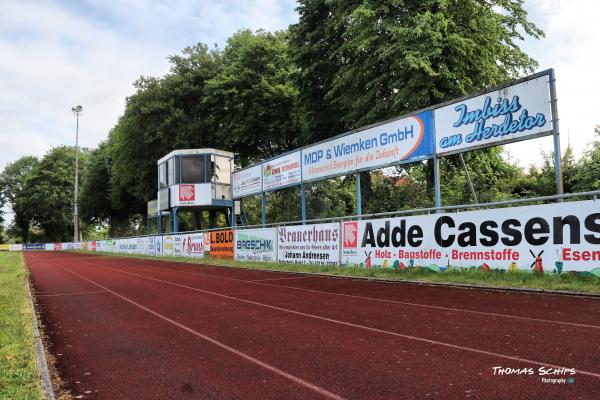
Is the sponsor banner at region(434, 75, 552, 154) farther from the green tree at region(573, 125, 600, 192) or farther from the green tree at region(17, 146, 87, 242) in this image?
the green tree at region(17, 146, 87, 242)

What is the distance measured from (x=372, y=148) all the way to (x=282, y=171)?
20.8 ft

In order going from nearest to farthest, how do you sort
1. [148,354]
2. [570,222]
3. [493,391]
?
[493,391]
[148,354]
[570,222]

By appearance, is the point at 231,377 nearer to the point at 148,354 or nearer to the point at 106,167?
the point at 148,354

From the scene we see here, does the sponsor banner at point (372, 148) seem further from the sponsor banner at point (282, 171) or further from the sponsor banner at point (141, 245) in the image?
the sponsor banner at point (141, 245)

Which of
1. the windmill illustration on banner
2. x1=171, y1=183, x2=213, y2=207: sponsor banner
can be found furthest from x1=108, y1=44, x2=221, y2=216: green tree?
the windmill illustration on banner

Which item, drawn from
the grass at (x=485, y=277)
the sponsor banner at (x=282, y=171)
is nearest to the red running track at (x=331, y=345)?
the grass at (x=485, y=277)

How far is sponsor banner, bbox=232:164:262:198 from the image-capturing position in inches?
961

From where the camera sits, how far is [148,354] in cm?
592

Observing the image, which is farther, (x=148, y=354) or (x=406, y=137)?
(x=406, y=137)

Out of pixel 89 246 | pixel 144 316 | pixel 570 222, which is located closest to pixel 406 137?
pixel 570 222

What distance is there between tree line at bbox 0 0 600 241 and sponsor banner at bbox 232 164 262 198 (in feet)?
16.1

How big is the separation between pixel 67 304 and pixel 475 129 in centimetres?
1132

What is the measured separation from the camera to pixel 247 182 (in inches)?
1008

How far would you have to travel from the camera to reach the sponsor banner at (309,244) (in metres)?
16.3
